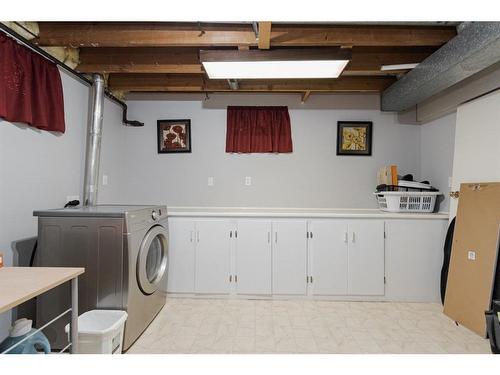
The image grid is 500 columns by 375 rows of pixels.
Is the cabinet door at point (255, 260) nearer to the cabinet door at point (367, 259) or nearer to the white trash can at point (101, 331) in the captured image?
the cabinet door at point (367, 259)

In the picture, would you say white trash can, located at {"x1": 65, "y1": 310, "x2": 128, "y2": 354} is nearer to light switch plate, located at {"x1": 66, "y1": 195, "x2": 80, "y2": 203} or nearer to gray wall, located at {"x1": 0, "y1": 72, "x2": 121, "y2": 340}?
gray wall, located at {"x1": 0, "y1": 72, "x2": 121, "y2": 340}

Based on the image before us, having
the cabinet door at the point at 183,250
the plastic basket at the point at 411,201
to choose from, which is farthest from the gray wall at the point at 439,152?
the cabinet door at the point at 183,250

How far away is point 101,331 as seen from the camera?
1555 mm

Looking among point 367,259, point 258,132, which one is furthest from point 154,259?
point 367,259

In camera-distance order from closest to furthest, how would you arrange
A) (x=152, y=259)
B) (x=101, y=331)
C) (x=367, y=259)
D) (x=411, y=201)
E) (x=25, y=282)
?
(x=25, y=282) → (x=101, y=331) → (x=152, y=259) → (x=367, y=259) → (x=411, y=201)

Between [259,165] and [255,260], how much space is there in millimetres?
1209

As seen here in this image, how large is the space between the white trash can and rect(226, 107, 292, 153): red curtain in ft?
7.13

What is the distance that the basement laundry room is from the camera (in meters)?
1.87

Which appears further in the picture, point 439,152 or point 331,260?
point 439,152

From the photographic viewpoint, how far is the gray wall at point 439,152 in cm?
288

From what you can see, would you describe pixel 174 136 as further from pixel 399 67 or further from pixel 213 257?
pixel 399 67

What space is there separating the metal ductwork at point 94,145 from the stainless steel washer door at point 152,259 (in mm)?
753
